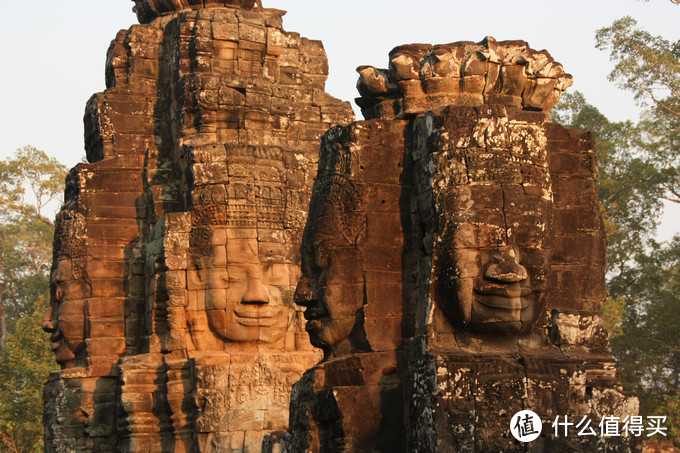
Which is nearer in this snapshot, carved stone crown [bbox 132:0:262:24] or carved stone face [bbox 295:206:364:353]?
carved stone face [bbox 295:206:364:353]

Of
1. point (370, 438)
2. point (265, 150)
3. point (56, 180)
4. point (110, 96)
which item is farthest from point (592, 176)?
point (56, 180)

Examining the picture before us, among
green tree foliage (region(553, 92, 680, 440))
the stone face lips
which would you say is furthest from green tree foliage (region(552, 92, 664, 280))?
the stone face lips

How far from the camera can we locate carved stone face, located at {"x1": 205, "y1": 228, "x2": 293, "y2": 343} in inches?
588

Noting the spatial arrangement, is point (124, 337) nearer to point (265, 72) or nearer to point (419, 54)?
point (265, 72)

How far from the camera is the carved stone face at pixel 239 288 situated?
49.0 feet

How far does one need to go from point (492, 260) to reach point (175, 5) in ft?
35.5

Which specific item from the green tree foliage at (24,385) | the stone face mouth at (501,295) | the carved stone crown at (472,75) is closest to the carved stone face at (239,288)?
the carved stone crown at (472,75)

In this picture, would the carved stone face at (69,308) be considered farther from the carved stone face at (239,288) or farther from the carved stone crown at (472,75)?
the carved stone crown at (472,75)

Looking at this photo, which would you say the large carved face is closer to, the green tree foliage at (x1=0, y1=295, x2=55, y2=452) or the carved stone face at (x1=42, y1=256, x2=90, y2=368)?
the carved stone face at (x1=42, y1=256, x2=90, y2=368)

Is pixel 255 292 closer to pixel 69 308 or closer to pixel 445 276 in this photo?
pixel 69 308

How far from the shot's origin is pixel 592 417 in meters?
8.48

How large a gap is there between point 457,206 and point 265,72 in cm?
912

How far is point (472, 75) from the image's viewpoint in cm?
918

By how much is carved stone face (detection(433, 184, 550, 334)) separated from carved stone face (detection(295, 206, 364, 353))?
1.00 m
